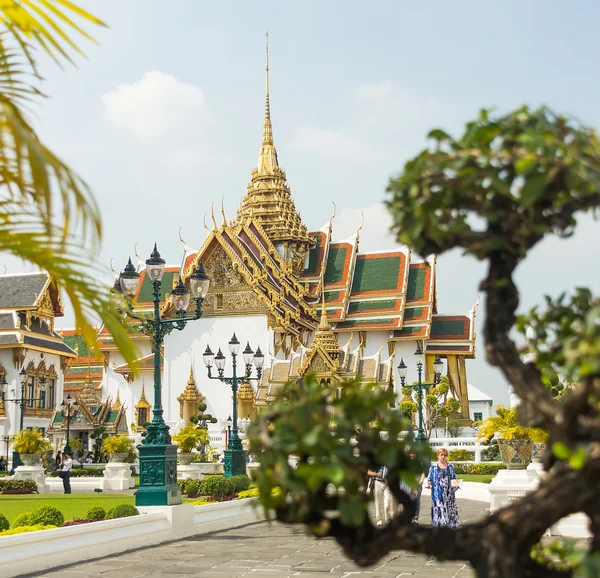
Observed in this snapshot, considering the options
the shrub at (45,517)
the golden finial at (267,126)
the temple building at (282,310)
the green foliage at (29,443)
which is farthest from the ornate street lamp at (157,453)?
the golden finial at (267,126)

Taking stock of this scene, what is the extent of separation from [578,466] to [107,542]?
858 centimetres

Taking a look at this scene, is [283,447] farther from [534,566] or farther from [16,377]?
[16,377]

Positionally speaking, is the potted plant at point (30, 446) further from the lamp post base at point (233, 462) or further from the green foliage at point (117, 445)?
the lamp post base at point (233, 462)

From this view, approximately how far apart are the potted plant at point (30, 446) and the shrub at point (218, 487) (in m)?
8.79

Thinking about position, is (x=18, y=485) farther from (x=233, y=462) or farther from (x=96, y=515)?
(x=96, y=515)

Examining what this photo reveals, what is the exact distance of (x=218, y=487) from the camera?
16.3 metres

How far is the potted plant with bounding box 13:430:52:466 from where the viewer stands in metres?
23.4

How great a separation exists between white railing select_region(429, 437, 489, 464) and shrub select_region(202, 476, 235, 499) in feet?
Answer: 39.8

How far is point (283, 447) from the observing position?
8.16 ft

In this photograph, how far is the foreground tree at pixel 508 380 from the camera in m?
2.39

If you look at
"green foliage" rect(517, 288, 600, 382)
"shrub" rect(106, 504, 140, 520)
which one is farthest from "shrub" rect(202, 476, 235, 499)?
"green foliage" rect(517, 288, 600, 382)

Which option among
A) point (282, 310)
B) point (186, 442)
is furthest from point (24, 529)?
point (282, 310)

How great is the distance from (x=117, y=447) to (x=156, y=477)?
14.1 m

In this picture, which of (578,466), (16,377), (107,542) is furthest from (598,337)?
(16,377)
